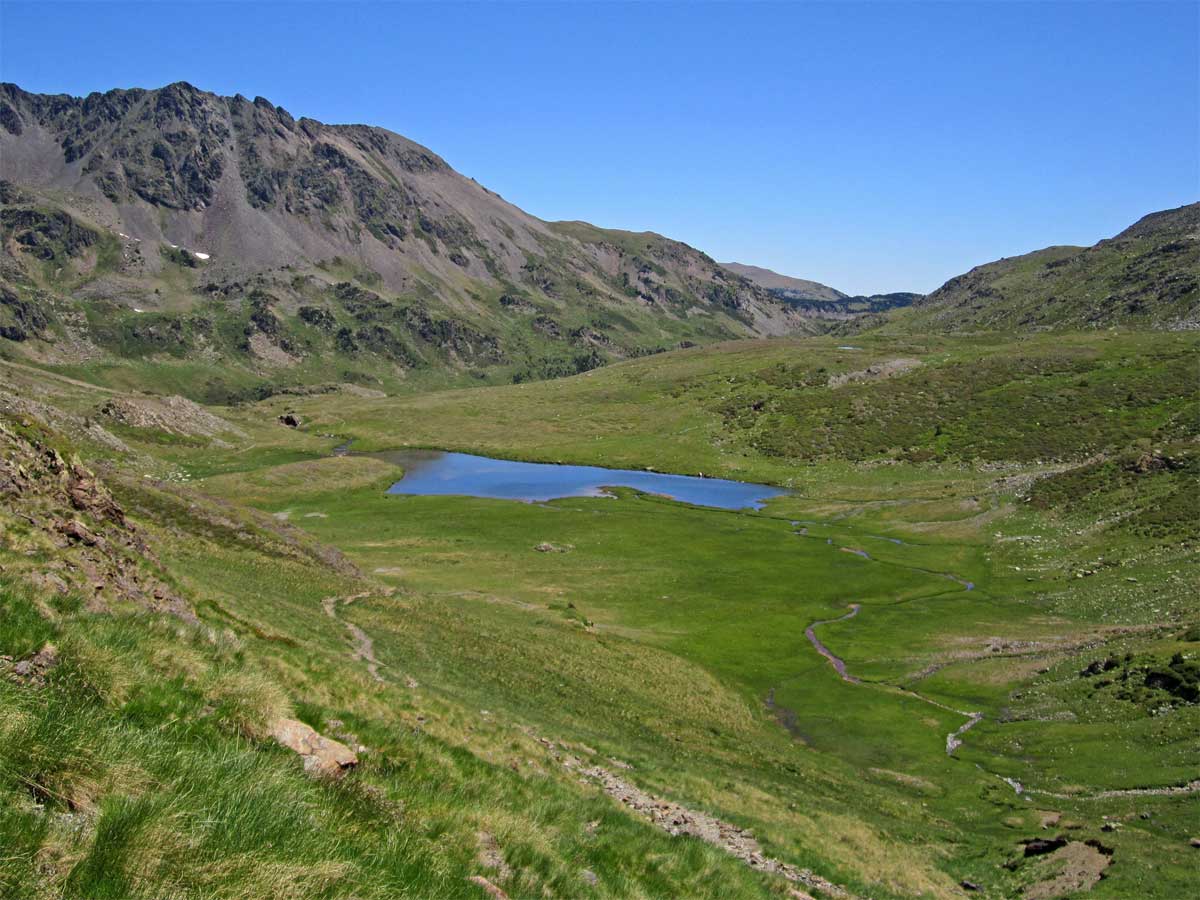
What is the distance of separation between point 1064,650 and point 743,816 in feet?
144

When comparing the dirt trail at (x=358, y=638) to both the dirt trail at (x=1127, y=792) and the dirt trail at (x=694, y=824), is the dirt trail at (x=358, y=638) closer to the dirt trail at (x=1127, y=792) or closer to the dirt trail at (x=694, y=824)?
the dirt trail at (x=694, y=824)

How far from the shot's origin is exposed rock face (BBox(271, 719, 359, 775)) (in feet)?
35.3

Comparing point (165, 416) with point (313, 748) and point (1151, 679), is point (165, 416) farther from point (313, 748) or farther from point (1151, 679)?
point (313, 748)

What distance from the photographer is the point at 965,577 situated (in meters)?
87.9

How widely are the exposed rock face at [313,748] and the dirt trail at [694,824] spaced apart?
1127 cm

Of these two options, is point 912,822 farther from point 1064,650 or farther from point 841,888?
point 1064,650

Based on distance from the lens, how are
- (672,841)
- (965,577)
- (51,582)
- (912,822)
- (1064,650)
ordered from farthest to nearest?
(965,577) → (1064,650) → (912,822) → (672,841) → (51,582)

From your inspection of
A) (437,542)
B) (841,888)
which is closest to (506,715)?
(841,888)

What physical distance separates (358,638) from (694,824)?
68.7 feet

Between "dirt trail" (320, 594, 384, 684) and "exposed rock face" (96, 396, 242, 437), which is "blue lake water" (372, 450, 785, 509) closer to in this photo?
"exposed rock face" (96, 396, 242, 437)

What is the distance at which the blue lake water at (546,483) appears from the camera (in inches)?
5389

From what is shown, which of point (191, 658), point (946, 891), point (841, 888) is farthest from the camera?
point (946, 891)

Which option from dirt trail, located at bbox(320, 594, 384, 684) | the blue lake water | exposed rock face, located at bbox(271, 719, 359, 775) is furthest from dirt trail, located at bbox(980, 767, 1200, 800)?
the blue lake water

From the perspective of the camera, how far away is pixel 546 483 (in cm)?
14862
